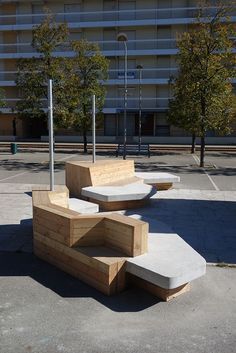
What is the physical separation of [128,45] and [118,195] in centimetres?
3442

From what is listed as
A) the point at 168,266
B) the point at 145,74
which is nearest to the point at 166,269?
the point at 168,266

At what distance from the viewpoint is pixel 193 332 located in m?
4.68

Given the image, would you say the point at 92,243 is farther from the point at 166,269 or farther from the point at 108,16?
the point at 108,16

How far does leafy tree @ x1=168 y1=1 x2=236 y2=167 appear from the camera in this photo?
18.8 metres

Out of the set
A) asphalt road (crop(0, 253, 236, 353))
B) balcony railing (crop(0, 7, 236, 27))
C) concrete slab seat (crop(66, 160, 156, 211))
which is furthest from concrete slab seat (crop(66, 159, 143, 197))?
balcony railing (crop(0, 7, 236, 27))

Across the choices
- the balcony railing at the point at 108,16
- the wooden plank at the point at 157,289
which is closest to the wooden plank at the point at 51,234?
the wooden plank at the point at 157,289

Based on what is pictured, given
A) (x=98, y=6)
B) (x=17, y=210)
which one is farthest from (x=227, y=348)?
(x=98, y=6)

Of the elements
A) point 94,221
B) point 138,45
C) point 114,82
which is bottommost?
point 94,221

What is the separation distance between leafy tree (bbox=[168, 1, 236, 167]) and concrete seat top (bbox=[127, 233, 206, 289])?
14009 mm

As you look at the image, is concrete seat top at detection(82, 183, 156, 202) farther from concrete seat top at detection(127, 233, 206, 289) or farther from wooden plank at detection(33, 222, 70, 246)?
concrete seat top at detection(127, 233, 206, 289)

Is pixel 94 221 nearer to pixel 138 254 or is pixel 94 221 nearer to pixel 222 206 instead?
pixel 138 254

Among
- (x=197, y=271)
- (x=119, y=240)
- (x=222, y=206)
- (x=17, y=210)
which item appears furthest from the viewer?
(x=222, y=206)

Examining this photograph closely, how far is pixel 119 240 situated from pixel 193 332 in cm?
176

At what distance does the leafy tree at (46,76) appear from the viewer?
2105 cm
